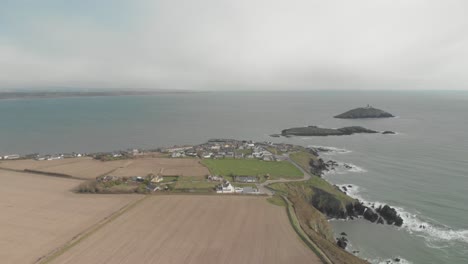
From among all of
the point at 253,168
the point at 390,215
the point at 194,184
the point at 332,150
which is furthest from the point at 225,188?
the point at 332,150

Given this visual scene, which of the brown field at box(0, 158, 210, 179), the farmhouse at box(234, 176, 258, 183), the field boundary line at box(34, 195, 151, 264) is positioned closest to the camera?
the field boundary line at box(34, 195, 151, 264)

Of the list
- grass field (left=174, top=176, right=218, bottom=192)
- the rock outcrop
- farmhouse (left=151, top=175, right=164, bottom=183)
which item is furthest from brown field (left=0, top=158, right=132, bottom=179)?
the rock outcrop

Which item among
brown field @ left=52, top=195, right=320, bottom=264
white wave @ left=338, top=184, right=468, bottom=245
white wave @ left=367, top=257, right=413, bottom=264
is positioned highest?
brown field @ left=52, top=195, right=320, bottom=264

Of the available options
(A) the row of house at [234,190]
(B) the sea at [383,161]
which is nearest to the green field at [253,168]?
(A) the row of house at [234,190]

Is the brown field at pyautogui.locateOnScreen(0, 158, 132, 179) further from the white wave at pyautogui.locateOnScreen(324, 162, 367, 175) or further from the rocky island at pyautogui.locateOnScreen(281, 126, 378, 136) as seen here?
the rocky island at pyautogui.locateOnScreen(281, 126, 378, 136)

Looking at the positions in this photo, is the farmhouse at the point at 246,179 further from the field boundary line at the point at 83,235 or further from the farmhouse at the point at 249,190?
the field boundary line at the point at 83,235

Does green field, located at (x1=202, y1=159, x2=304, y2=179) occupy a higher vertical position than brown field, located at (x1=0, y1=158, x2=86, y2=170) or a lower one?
higher

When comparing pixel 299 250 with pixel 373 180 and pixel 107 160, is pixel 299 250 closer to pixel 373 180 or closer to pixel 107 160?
pixel 373 180

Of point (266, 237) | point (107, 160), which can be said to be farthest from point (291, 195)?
point (107, 160)
